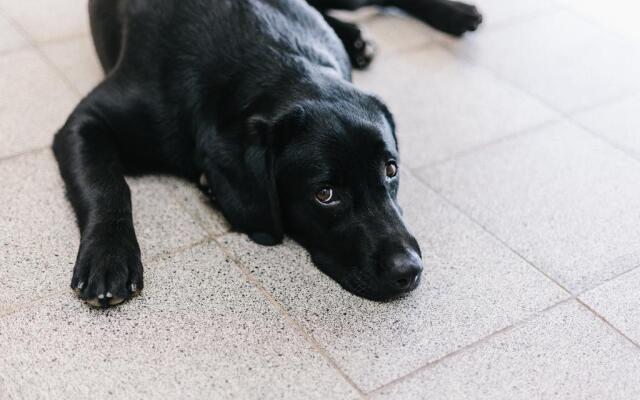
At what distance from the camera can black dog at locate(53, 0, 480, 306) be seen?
1.95 m

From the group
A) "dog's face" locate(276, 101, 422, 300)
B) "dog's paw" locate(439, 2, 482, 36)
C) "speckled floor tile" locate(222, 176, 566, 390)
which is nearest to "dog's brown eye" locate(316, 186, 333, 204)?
"dog's face" locate(276, 101, 422, 300)

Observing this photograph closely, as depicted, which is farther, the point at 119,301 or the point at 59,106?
the point at 59,106

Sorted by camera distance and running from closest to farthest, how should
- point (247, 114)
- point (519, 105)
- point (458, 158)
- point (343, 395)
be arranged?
point (343, 395) < point (247, 114) < point (458, 158) < point (519, 105)

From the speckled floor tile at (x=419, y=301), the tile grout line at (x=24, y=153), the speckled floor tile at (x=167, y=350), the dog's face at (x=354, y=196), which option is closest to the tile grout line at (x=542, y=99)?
the speckled floor tile at (x=419, y=301)

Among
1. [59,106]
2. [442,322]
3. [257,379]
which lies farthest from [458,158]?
[59,106]

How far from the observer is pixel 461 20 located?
3336 mm

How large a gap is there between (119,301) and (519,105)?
1676mm

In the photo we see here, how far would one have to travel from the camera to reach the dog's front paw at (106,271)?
1910 millimetres

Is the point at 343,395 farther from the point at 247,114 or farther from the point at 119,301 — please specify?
the point at 247,114

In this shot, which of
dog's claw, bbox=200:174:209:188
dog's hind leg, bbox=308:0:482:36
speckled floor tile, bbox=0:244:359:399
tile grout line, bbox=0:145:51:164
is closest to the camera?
Answer: speckled floor tile, bbox=0:244:359:399

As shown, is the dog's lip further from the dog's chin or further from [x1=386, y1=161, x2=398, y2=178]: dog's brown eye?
[x1=386, y1=161, x2=398, y2=178]: dog's brown eye

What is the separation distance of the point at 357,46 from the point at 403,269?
139cm

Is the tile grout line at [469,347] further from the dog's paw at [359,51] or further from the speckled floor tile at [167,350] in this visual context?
the dog's paw at [359,51]

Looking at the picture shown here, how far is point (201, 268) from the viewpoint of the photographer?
2.12 metres
